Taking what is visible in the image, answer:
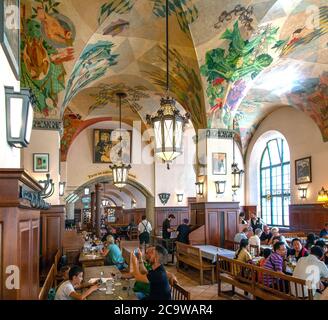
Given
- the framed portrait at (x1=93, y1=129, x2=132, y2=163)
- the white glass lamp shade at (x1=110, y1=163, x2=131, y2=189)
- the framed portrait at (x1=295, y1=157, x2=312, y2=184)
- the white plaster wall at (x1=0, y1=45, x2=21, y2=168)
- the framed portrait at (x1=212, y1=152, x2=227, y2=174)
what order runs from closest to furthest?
the white plaster wall at (x1=0, y1=45, x2=21, y2=168)
the framed portrait at (x1=212, y1=152, x2=227, y2=174)
the white glass lamp shade at (x1=110, y1=163, x2=131, y2=189)
the framed portrait at (x1=295, y1=157, x2=312, y2=184)
the framed portrait at (x1=93, y1=129, x2=132, y2=163)

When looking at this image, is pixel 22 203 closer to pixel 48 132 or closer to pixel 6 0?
pixel 6 0

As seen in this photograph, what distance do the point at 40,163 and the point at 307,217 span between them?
1071 centimetres

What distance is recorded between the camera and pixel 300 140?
15.4 metres

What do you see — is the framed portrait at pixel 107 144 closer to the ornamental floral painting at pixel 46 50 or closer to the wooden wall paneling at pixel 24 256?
the ornamental floral painting at pixel 46 50

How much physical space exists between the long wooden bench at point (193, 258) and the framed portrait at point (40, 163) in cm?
428

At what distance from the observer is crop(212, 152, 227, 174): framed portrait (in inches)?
424

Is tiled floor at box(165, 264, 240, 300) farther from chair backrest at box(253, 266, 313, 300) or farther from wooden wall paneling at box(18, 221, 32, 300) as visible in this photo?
wooden wall paneling at box(18, 221, 32, 300)

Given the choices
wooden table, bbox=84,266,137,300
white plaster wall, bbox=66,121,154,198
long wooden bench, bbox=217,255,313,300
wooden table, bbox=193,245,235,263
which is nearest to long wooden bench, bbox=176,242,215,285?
wooden table, bbox=193,245,235,263

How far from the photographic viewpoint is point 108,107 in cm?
1641

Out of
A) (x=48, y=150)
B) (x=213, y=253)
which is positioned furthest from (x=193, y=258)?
(x=48, y=150)

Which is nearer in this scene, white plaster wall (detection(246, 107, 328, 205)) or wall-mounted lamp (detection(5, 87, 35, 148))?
wall-mounted lamp (detection(5, 87, 35, 148))

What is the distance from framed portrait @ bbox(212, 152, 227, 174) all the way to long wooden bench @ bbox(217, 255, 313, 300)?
11.9 feet

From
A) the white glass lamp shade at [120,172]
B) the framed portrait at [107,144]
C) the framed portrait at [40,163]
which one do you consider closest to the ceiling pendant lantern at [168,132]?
the framed portrait at [40,163]

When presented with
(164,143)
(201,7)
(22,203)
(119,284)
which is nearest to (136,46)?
(201,7)
